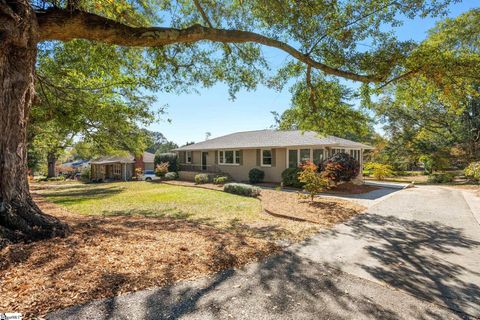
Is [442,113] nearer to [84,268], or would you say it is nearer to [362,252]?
[362,252]

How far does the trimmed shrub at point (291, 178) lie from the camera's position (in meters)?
15.1

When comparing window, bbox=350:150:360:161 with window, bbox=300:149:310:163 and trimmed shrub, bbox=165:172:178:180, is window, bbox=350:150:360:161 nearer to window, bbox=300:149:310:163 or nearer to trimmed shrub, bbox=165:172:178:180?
window, bbox=300:149:310:163

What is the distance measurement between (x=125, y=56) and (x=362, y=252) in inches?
378

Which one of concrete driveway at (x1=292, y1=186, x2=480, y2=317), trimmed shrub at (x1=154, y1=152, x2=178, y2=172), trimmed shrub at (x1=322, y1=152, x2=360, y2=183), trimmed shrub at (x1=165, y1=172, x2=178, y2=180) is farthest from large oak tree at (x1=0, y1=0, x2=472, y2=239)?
trimmed shrub at (x1=154, y1=152, x2=178, y2=172)

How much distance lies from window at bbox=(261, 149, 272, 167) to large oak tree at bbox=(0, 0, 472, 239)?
8.91 metres

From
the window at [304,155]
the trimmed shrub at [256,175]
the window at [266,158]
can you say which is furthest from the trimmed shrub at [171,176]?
the window at [304,155]

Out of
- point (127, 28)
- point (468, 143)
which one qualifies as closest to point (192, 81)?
point (127, 28)

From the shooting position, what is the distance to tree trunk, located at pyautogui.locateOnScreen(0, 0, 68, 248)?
3.80m

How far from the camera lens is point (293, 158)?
56.0 feet

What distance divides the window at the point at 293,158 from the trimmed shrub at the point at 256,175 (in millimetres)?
2267

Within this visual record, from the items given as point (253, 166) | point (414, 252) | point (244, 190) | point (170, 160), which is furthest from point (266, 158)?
point (414, 252)

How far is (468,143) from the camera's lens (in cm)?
2392

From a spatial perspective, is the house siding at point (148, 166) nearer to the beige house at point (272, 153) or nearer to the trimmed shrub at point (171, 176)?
the trimmed shrub at point (171, 176)

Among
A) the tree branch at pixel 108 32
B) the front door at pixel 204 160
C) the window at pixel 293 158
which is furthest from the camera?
the front door at pixel 204 160
